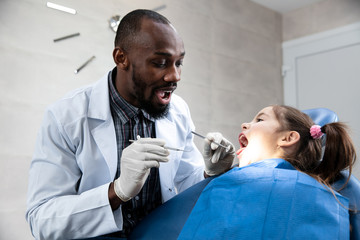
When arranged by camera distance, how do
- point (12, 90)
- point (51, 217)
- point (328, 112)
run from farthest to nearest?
point (12, 90) < point (328, 112) < point (51, 217)

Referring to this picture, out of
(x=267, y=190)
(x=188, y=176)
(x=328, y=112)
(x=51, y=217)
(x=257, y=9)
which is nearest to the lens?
(x=267, y=190)

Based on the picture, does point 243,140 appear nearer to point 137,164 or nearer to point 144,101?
point 144,101

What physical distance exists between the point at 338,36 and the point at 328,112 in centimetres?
220

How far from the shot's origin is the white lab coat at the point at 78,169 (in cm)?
132

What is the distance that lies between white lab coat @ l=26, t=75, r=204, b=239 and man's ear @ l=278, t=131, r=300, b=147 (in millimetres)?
471

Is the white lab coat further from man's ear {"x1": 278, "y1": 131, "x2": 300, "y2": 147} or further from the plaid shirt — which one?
man's ear {"x1": 278, "y1": 131, "x2": 300, "y2": 147}

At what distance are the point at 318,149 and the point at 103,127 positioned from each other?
0.93m

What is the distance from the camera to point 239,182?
132cm

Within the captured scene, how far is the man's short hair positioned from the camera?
154 cm

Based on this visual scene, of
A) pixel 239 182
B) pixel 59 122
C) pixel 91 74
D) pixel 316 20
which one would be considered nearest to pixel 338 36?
pixel 316 20

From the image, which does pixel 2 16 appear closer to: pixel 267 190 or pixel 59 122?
pixel 59 122

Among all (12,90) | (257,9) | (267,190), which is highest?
(257,9)

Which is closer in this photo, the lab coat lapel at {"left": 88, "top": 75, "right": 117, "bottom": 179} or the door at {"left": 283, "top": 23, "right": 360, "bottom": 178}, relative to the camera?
the lab coat lapel at {"left": 88, "top": 75, "right": 117, "bottom": 179}

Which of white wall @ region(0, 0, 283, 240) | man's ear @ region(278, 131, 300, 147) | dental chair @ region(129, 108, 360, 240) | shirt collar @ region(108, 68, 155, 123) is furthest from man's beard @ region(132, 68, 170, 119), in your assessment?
white wall @ region(0, 0, 283, 240)
